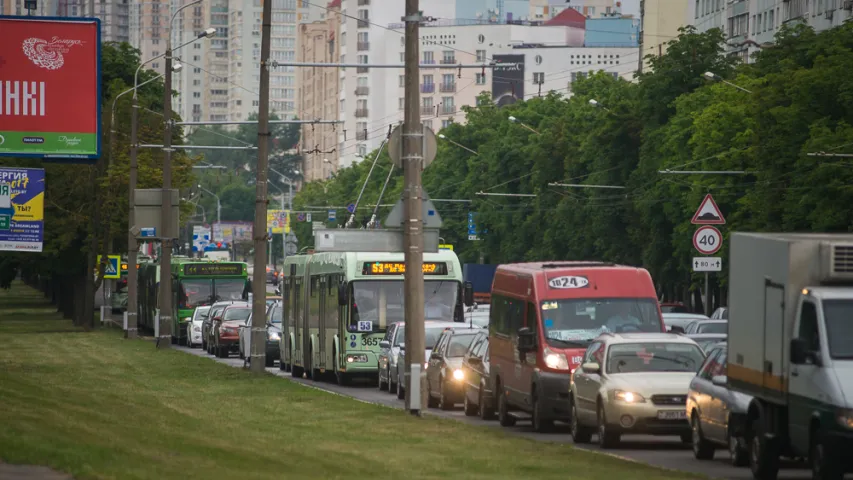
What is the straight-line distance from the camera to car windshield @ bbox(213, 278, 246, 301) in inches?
2606

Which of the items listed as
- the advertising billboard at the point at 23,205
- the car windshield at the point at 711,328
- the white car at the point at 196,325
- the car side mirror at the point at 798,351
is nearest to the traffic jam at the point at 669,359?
the car side mirror at the point at 798,351

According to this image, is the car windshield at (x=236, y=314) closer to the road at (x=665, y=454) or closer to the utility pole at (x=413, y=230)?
the road at (x=665, y=454)

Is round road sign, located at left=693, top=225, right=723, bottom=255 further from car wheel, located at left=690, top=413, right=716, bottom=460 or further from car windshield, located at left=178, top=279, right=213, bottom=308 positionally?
car windshield, located at left=178, top=279, right=213, bottom=308

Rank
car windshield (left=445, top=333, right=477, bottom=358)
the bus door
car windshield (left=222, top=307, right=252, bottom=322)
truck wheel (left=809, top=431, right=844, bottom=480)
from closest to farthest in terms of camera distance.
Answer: truck wheel (left=809, top=431, right=844, bottom=480)
car windshield (left=445, top=333, right=477, bottom=358)
the bus door
car windshield (left=222, top=307, right=252, bottom=322)

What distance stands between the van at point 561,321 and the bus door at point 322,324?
14410 mm

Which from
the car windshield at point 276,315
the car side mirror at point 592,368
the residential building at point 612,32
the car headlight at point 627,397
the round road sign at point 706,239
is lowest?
the car windshield at point 276,315

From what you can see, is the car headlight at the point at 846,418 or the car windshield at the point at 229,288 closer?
the car headlight at the point at 846,418

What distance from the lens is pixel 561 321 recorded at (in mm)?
25703

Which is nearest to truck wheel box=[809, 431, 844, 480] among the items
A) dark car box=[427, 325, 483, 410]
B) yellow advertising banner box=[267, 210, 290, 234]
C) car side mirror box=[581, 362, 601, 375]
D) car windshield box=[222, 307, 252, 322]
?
car side mirror box=[581, 362, 601, 375]

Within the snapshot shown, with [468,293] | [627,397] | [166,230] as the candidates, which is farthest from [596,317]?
[166,230]

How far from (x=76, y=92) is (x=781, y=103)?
29.6m

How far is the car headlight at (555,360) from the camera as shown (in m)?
25.0

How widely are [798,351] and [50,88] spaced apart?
24.9 metres

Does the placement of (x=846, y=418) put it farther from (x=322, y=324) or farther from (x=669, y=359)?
(x=322, y=324)
